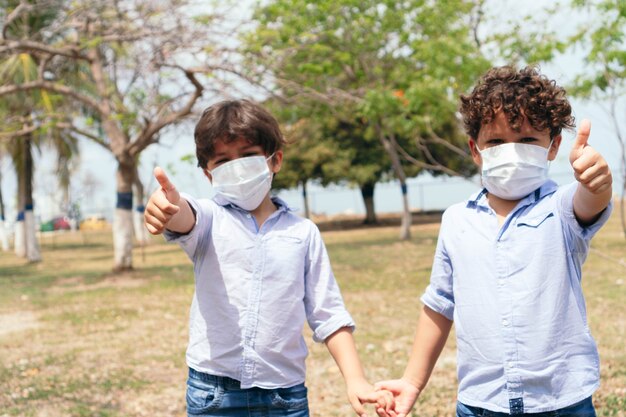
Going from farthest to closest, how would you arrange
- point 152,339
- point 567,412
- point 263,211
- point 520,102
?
1. point 152,339
2. point 263,211
3. point 520,102
4. point 567,412

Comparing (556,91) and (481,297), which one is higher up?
(556,91)

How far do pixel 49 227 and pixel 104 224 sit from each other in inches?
147

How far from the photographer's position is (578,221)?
6.38 feet

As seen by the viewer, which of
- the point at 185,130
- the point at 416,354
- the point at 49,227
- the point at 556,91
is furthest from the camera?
the point at 49,227

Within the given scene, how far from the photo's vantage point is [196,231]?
7.29ft

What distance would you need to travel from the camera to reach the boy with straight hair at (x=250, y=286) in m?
2.19

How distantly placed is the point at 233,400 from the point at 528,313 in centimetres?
90

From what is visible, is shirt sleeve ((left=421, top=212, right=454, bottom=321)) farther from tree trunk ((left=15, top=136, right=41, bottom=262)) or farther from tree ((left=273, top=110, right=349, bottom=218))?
tree ((left=273, top=110, right=349, bottom=218))

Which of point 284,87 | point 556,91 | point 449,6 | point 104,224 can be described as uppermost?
point 449,6

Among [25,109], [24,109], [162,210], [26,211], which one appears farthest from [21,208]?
[162,210]

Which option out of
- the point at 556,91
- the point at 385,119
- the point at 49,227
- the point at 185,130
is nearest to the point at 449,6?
the point at 385,119

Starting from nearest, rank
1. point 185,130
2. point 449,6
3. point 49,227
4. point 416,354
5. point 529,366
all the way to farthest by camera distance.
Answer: point 529,366, point 416,354, point 185,130, point 449,6, point 49,227

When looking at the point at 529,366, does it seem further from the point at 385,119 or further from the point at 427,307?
the point at 385,119

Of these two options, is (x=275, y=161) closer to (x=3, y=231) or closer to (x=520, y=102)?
(x=520, y=102)
